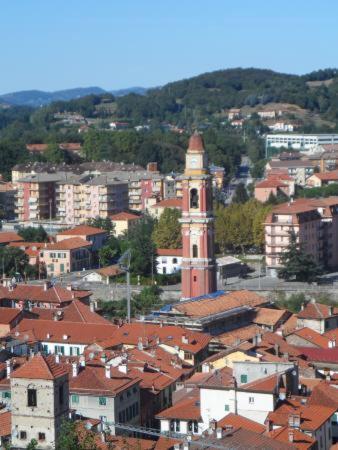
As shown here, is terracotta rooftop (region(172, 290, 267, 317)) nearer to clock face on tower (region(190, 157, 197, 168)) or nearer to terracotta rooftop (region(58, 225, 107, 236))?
clock face on tower (region(190, 157, 197, 168))

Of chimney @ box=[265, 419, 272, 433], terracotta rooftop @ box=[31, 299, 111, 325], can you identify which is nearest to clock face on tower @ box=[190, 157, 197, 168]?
terracotta rooftop @ box=[31, 299, 111, 325]

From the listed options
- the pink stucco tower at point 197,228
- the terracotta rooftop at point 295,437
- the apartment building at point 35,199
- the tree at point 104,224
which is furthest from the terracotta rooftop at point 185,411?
the apartment building at point 35,199

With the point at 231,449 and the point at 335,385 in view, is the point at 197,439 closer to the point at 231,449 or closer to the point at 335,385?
the point at 231,449

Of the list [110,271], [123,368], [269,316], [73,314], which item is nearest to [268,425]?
[123,368]

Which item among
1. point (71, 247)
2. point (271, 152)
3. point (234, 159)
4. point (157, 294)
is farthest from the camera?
point (271, 152)

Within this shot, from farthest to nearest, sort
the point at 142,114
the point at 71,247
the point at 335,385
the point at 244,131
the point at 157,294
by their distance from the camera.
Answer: the point at 142,114 → the point at 244,131 → the point at 71,247 → the point at 157,294 → the point at 335,385

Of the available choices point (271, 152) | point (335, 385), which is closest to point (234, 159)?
point (271, 152)
